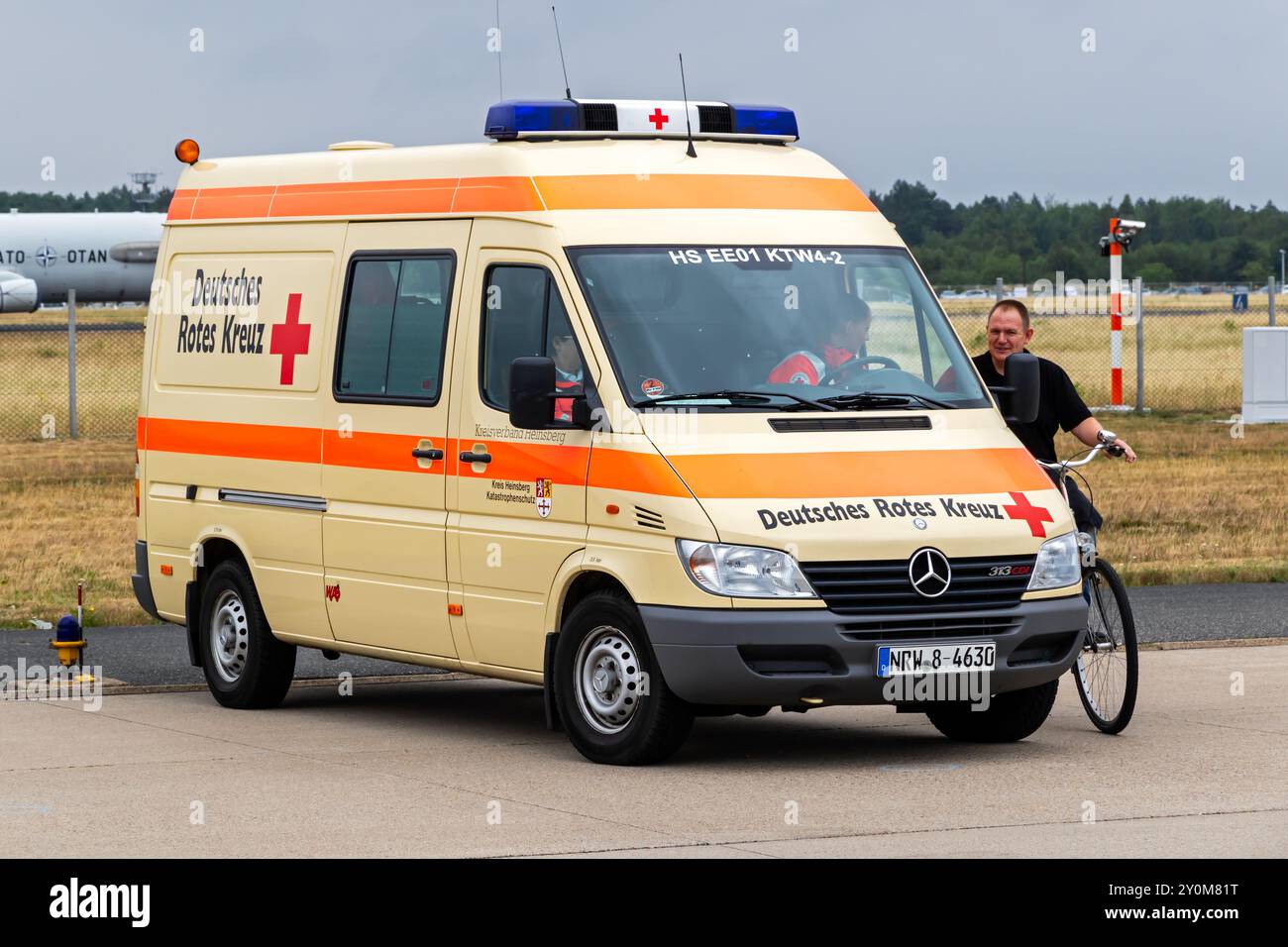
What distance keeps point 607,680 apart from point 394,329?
227cm

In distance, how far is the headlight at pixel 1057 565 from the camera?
31.6ft

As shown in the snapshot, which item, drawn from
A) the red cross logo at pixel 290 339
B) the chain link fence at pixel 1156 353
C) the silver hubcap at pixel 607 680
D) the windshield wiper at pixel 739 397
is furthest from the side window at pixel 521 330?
the chain link fence at pixel 1156 353

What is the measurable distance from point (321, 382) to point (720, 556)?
2.98 meters

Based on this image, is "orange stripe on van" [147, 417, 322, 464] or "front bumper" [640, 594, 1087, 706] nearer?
"front bumper" [640, 594, 1087, 706]

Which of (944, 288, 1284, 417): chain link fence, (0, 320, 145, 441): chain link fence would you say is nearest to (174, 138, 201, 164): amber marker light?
(0, 320, 145, 441): chain link fence

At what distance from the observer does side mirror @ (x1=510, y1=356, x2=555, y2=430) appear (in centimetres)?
962

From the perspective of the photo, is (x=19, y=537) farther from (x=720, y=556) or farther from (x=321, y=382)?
(x=720, y=556)

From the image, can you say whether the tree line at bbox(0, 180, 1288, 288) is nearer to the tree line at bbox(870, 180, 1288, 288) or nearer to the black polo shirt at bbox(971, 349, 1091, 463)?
the tree line at bbox(870, 180, 1288, 288)

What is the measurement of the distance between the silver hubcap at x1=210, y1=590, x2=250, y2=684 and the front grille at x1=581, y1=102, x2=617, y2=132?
3186mm

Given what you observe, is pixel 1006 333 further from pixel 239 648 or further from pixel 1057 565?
pixel 239 648

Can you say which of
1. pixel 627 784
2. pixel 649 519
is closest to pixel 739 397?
pixel 649 519

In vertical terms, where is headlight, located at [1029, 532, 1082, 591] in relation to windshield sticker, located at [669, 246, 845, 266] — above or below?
below

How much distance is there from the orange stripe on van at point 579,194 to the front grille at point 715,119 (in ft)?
1.77
